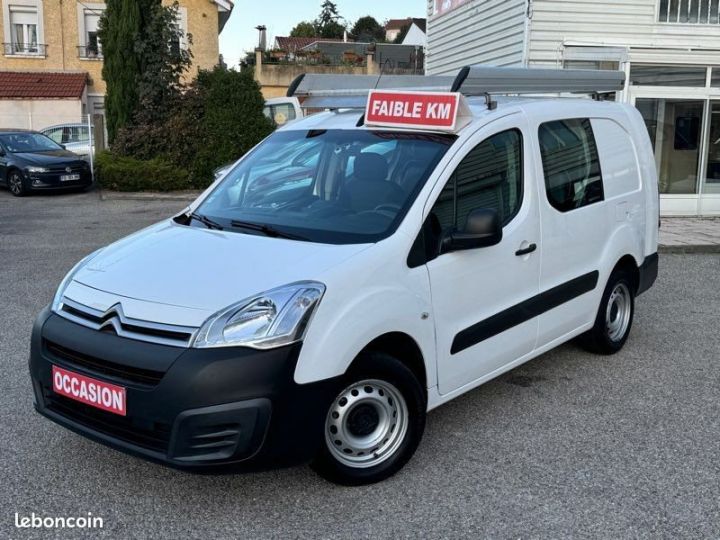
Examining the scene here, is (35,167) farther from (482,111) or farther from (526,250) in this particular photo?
(526,250)

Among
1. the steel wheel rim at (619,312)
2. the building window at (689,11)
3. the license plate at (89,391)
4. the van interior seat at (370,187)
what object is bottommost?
the steel wheel rim at (619,312)

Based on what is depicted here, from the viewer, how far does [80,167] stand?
17.1 metres

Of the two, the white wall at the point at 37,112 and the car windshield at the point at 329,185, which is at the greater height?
the white wall at the point at 37,112

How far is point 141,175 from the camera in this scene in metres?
16.9

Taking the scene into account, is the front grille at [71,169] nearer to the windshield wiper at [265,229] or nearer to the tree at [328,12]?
the windshield wiper at [265,229]

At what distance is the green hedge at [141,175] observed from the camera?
16891mm

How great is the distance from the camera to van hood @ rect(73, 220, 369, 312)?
10.5ft

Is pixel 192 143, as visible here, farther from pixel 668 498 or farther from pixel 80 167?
pixel 668 498

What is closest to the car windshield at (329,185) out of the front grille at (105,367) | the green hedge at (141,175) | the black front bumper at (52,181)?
the front grille at (105,367)

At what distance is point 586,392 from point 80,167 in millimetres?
14893

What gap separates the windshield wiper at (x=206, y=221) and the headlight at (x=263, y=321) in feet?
3.14

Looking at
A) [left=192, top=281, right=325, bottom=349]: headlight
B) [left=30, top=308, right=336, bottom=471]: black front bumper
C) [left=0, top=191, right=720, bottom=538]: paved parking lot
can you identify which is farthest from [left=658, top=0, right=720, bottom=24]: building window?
[left=30, top=308, right=336, bottom=471]: black front bumper

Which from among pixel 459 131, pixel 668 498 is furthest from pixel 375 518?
pixel 459 131

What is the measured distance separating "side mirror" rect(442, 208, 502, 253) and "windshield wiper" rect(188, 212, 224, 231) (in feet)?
3.99
